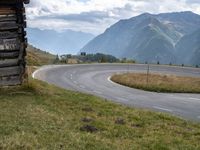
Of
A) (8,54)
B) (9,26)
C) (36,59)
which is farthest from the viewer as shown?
(36,59)

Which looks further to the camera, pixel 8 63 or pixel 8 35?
pixel 8 63

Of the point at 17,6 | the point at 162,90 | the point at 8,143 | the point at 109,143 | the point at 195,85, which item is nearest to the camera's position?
the point at 8,143

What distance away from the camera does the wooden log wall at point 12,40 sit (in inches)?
864

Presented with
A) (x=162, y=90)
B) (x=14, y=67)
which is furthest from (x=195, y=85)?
(x=14, y=67)

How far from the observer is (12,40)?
22.2 m

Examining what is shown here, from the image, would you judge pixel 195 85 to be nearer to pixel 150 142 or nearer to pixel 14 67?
pixel 14 67

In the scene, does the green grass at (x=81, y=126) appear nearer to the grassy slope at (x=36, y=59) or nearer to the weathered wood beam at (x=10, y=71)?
the weathered wood beam at (x=10, y=71)

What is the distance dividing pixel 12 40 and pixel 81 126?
30.5ft

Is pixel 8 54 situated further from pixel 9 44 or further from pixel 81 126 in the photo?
pixel 81 126

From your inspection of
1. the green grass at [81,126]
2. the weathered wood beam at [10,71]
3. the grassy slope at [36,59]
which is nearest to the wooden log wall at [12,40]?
the weathered wood beam at [10,71]

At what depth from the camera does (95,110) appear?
59.3 ft

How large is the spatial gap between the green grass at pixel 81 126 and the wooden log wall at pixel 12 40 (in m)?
1.66

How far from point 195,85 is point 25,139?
115 feet

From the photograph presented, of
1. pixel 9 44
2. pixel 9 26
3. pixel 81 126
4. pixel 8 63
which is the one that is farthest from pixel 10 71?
pixel 81 126
